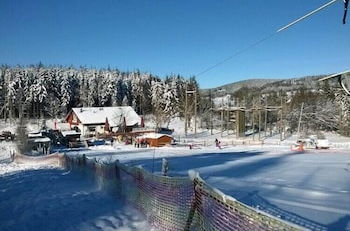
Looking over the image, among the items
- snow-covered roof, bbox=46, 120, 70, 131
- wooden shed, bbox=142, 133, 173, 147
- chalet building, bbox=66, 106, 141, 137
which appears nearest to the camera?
wooden shed, bbox=142, 133, 173, 147

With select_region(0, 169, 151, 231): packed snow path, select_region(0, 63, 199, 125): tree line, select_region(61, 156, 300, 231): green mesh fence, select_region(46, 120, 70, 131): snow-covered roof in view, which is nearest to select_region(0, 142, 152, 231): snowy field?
select_region(0, 169, 151, 231): packed snow path

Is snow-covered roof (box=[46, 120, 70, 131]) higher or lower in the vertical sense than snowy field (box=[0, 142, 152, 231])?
higher

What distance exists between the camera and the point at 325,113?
9212cm

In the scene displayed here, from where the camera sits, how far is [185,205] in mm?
7191

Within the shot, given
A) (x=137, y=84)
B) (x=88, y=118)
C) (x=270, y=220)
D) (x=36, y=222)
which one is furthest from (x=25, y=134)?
(x=137, y=84)

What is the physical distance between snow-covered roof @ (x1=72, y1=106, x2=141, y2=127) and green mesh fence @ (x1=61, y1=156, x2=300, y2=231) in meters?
74.1

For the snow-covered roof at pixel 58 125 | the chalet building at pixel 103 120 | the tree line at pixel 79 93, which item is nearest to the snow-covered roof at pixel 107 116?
the chalet building at pixel 103 120

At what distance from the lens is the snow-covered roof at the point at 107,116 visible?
85000 millimetres

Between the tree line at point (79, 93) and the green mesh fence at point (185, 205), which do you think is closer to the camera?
the green mesh fence at point (185, 205)

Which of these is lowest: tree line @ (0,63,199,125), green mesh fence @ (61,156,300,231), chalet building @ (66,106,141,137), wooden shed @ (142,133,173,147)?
wooden shed @ (142,133,173,147)

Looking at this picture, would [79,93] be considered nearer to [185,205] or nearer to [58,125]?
[58,125]

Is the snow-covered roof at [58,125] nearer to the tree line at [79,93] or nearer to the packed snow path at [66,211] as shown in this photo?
the tree line at [79,93]

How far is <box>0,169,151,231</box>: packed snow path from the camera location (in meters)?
8.86

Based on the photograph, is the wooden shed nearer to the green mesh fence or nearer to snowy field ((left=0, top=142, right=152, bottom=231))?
snowy field ((left=0, top=142, right=152, bottom=231))
